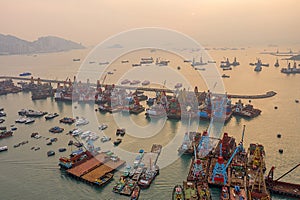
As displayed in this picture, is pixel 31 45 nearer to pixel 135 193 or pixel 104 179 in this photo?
pixel 104 179

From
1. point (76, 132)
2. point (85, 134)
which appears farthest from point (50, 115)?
point (85, 134)

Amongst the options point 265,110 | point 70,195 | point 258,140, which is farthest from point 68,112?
point 265,110

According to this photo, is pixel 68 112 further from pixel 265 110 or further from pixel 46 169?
pixel 265 110

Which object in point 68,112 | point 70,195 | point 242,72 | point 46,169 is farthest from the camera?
point 242,72

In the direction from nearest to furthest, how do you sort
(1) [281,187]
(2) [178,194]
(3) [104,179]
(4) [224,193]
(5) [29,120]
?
1. (2) [178,194]
2. (4) [224,193]
3. (1) [281,187]
4. (3) [104,179]
5. (5) [29,120]

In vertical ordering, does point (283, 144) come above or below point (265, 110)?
below

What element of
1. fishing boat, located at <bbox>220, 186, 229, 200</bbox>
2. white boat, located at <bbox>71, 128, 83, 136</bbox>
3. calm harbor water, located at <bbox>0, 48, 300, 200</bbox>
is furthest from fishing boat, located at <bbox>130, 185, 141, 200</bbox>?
white boat, located at <bbox>71, 128, 83, 136</bbox>

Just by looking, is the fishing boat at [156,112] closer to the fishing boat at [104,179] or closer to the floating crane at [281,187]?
the fishing boat at [104,179]
